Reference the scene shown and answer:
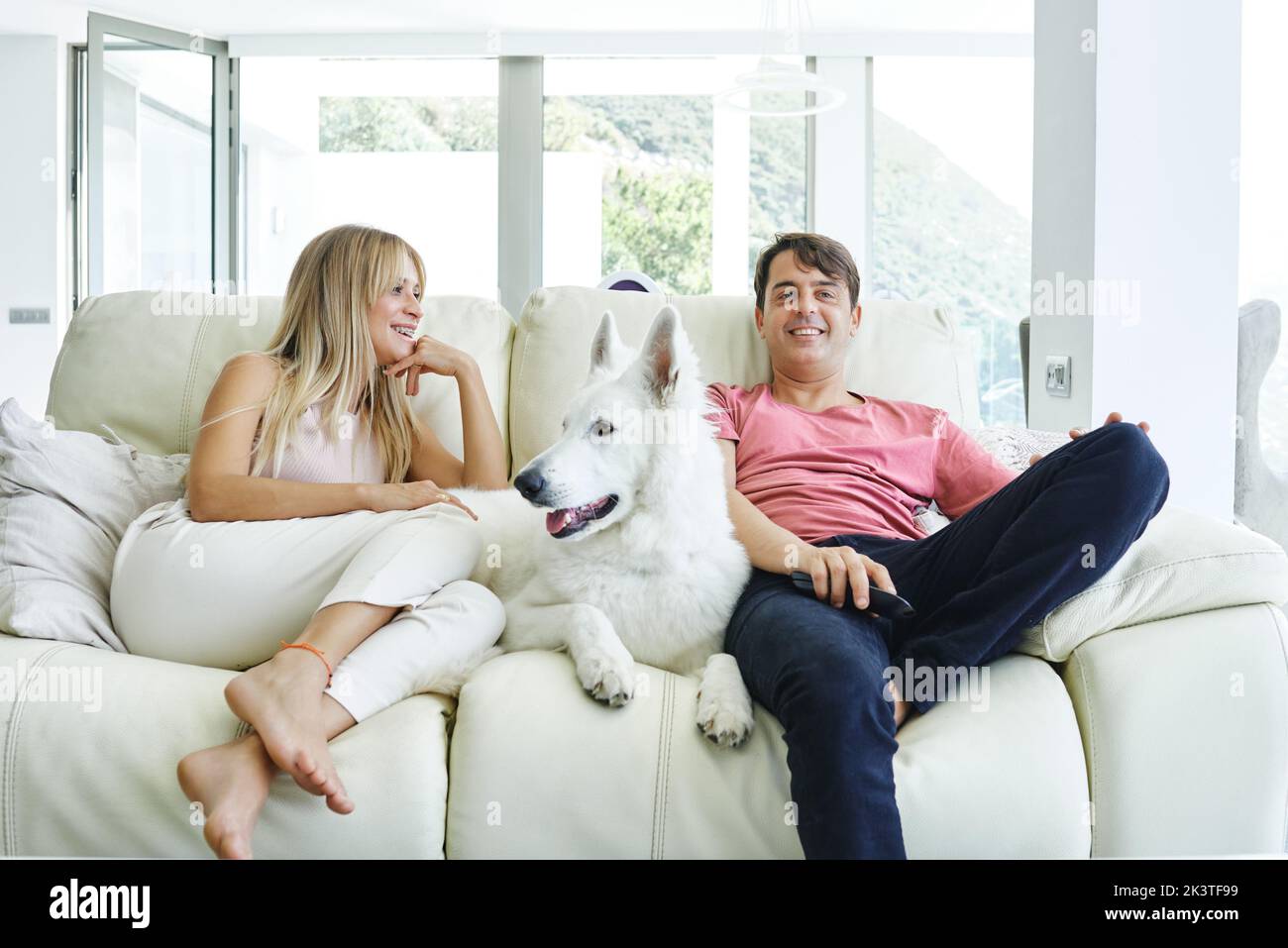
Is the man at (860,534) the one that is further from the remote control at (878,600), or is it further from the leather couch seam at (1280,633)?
the leather couch seam at (1280,633)

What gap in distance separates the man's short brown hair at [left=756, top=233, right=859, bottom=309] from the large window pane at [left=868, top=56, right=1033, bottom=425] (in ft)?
13.8

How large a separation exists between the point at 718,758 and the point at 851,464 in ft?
2.68

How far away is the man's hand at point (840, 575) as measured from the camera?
152cm

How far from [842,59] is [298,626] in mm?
5573

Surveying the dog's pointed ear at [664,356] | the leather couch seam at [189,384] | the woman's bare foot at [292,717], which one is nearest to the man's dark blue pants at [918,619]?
the dog's pointed ear at [664,356]

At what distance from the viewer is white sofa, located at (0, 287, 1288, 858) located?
4.37 feet

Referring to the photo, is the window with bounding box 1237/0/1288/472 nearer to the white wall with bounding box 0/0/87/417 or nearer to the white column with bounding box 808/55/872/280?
the white column with bounding box 808/55/872/280

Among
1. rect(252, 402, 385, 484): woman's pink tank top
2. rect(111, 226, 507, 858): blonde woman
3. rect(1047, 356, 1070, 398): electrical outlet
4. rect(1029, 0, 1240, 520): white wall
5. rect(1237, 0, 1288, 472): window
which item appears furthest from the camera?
rect(1237, 0, 1288, 472): window

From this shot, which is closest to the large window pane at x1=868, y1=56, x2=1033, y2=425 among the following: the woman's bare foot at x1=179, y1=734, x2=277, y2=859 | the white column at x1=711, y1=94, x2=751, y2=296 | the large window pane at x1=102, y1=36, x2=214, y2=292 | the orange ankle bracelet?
the white column at x1=711, y1=94, x2=751, y2=296

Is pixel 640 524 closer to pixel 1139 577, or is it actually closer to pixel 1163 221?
pixel 1139 577

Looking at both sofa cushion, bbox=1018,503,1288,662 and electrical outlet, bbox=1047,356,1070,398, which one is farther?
electrical outlet, bbox=1047,356,1070,398

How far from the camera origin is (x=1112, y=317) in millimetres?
2555

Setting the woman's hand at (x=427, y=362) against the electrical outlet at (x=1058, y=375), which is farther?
the electrical outlet at (x=1058, y=375)
